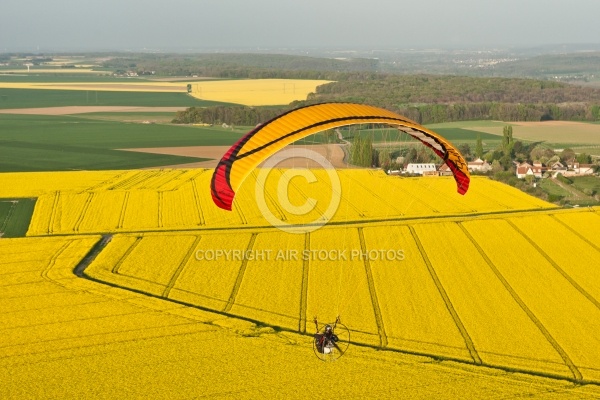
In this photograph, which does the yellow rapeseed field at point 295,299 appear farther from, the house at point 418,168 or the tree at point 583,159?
the tree at point 583,159

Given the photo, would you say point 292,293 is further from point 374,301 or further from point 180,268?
point 180,268

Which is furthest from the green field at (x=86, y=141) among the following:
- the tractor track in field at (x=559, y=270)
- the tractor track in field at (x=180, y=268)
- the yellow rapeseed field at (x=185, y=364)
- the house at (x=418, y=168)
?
the yellow rapeseed field at (x=185, y=364)

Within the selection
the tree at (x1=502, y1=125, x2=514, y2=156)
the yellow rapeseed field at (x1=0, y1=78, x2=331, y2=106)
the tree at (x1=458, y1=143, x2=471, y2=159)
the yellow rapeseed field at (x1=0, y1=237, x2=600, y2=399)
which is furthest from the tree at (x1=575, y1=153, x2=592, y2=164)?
the yellow rapeseed field at (x1=0, y1=78, x2=331, y2=106)

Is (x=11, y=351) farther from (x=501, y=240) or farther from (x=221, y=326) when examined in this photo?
(x=501, y=240)

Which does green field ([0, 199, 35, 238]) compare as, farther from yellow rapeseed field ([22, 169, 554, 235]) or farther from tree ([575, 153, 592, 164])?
tree ([575, 153, 592, 164])

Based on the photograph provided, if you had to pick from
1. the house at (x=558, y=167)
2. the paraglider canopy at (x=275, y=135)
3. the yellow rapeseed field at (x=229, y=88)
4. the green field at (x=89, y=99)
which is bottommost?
the house at (x=558, y=167)

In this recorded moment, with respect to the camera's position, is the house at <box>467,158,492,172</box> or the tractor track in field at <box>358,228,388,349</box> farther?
the house at <box>467,158,492,172</box>
